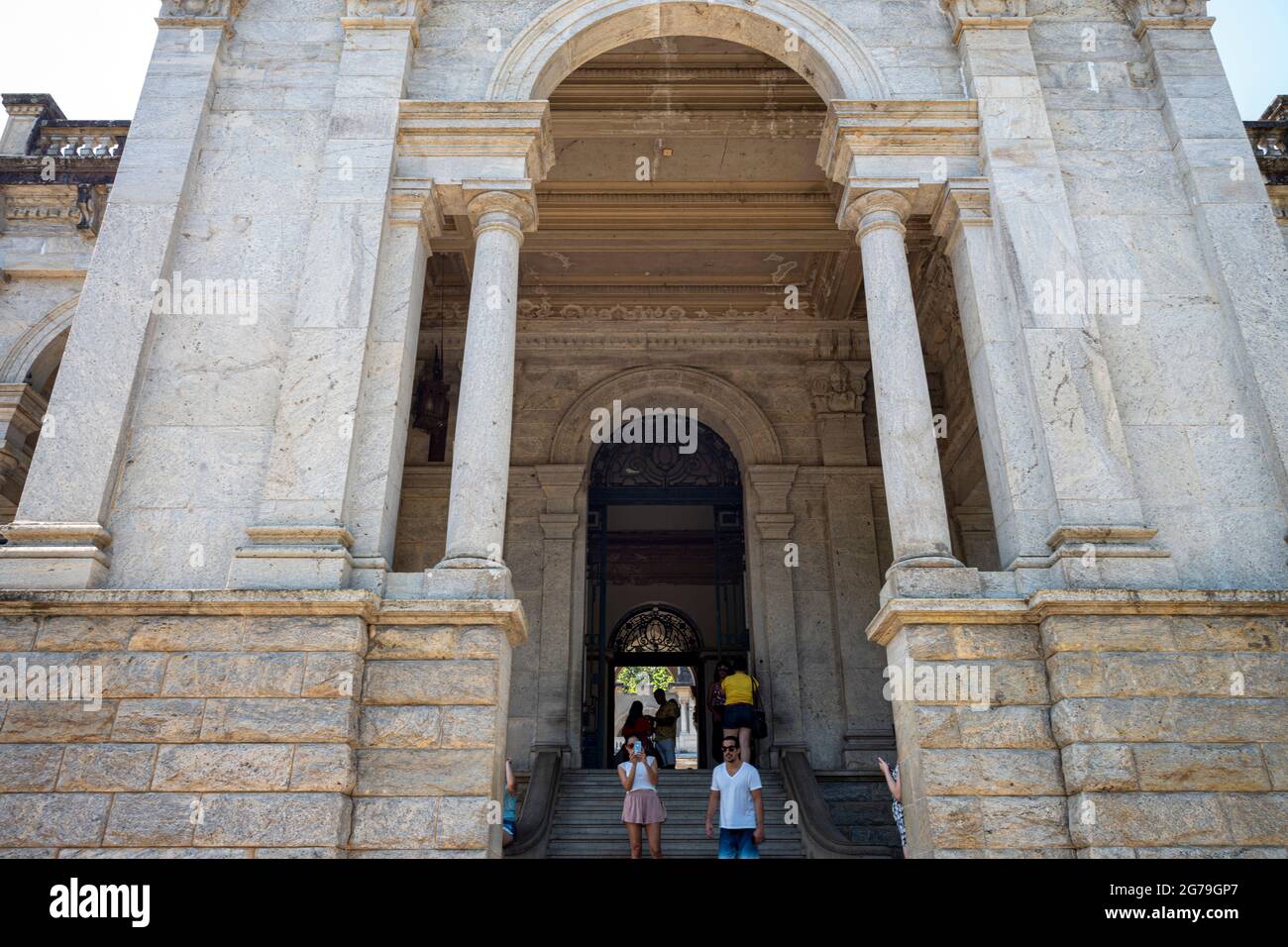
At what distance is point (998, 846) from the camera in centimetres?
723

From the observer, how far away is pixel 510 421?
387 inches

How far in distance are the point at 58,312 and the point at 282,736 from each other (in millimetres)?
10317

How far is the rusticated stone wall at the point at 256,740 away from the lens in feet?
23.4

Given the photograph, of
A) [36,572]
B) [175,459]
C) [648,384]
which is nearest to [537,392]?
[648,384]

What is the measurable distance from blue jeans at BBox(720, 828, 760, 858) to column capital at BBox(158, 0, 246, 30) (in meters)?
10.1

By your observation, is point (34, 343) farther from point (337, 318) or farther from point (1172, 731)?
point (1172, 731)

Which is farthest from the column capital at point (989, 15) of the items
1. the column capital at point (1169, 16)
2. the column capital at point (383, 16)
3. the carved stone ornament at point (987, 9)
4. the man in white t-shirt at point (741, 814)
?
the man in white t-shirt at point (741, 814)

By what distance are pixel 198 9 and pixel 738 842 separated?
1067 cm

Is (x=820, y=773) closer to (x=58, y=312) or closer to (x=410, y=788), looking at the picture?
(x=410, y=788)

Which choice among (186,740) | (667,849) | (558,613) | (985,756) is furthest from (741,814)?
(558,613)

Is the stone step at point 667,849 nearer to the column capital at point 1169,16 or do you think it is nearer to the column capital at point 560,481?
the column capital at point 560,481
